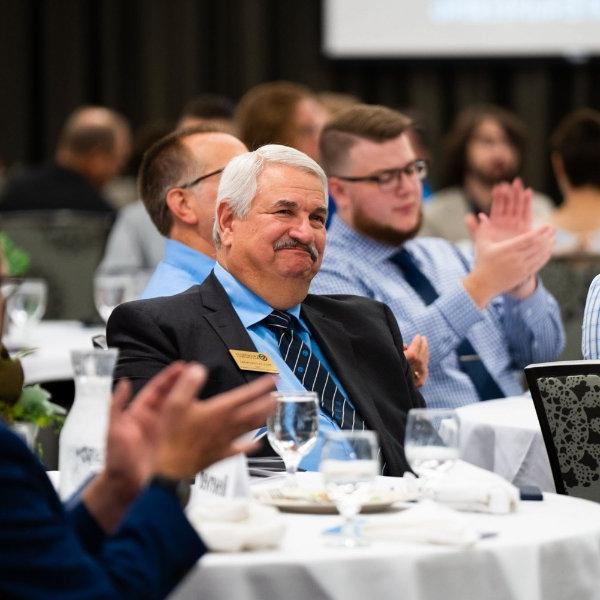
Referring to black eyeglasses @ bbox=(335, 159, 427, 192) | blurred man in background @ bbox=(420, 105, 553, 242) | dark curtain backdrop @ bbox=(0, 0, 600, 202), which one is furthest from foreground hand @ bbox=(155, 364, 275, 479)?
dark curtain backdrop @ bbox=(0, 0, 600, 202)

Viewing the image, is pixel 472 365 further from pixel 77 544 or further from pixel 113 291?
pixel 77 544

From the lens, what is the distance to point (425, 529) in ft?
6.56

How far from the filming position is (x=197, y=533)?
181cm

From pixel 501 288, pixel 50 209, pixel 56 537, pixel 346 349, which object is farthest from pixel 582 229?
pixel 56 537

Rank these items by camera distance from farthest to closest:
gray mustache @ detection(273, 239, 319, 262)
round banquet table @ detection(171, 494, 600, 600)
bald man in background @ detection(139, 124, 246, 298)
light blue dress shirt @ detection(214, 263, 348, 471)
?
bald man in background @ detection(139, 124, 246, 298), gray mustache @ detection(273, 239, 319, 262), light blue dress shirt @ detection(214, 263, 348, 471), round banquet table @ detection(171, 494, 600, 600)

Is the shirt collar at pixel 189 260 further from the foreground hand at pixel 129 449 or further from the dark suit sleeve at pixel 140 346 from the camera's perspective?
the foreground hand at pixel 129 449

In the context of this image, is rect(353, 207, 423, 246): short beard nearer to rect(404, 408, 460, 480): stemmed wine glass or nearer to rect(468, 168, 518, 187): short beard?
rect(404, 408, 460, 480): stemmed wine glass

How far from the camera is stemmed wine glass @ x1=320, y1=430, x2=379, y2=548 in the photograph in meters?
2.00

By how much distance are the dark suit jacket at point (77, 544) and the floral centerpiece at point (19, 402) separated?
70cm

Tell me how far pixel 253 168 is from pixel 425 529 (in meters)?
1.35

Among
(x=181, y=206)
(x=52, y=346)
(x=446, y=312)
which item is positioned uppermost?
(x=181, y=206)

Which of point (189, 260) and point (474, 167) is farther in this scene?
point (474, 167)

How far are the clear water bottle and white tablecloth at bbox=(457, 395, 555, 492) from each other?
4.51 feet

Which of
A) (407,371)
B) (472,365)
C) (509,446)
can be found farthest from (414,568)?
(472,365)
